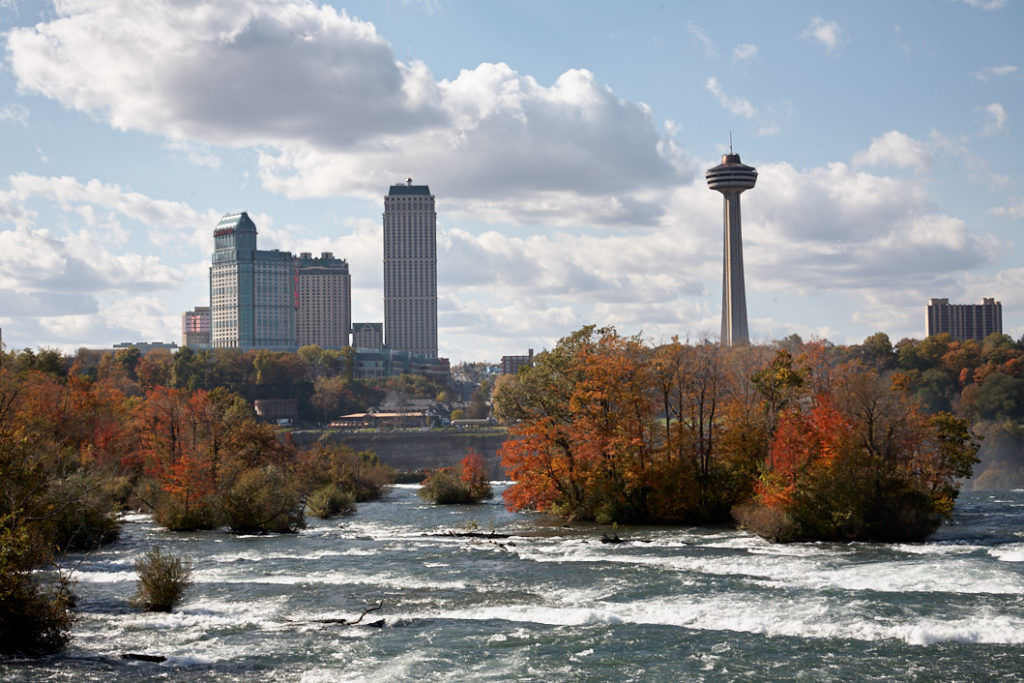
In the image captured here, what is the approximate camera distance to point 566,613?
31.2m

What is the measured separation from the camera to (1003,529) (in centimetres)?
5209

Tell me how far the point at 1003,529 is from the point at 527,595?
29.9 m

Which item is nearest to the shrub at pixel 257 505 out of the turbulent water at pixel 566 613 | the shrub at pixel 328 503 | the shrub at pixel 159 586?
the turbulent water at pixel 566 613

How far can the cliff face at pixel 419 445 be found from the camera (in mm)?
158750

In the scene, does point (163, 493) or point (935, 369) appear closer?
point (163, 493)

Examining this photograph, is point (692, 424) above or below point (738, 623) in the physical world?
above

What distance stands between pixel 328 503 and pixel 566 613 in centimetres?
3887

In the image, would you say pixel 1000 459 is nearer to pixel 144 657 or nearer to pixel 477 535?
pixel 477 535

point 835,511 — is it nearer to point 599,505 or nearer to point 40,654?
point 599,505

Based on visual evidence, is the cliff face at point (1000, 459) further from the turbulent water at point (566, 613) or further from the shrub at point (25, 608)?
the shrub at point (25, 608)

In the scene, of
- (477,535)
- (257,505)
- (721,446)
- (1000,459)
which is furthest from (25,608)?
(1000,459)

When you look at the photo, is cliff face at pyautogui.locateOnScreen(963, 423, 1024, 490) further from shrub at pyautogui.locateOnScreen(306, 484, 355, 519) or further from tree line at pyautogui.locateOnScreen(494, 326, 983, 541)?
shrub at pyautogui.locateOnScreen(306, 484, 355, 519)

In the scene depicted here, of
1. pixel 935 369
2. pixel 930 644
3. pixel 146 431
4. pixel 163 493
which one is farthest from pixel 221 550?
pixel 935 369

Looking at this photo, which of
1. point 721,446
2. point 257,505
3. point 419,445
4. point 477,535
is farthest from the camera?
point 419,445
